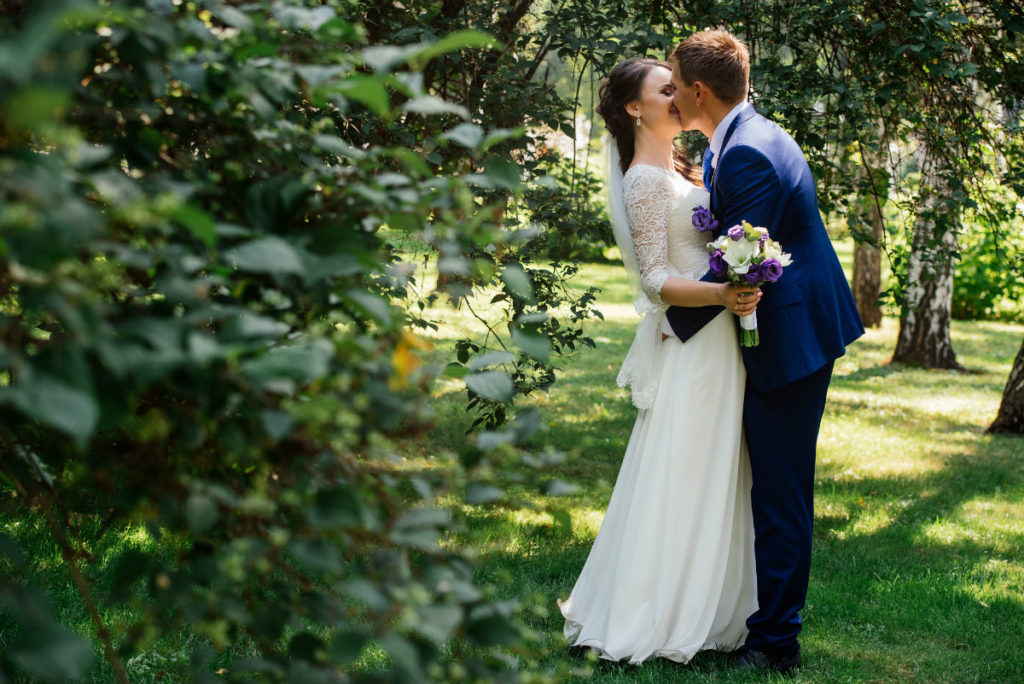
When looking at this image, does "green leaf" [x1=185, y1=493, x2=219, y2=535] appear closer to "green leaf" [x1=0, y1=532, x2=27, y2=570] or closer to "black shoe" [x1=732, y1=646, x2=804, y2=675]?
"green leaf" [x1=0, y1=532, x2=27, y2=570]

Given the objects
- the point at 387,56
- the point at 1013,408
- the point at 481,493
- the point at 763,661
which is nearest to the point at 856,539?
the point at 763,661

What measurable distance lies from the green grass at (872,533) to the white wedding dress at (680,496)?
0.15 meters

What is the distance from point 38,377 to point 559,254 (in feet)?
11.2

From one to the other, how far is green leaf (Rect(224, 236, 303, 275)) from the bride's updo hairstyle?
2.68 m

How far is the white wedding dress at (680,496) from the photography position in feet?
10.6

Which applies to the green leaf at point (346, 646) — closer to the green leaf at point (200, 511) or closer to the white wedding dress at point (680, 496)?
the green leaf at point (200, 511)

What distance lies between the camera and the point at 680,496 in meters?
3.26

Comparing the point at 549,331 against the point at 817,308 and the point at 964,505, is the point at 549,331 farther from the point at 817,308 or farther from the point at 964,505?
the point at 964,505

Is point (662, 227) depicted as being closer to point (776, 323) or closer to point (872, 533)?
point (776, 323)

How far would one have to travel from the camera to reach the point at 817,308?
3139 mm

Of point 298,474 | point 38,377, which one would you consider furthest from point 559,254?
point 38,377

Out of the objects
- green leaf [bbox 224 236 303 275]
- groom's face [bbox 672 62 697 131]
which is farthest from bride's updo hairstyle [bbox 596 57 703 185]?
green leaf [bbox 224 236 303 275]

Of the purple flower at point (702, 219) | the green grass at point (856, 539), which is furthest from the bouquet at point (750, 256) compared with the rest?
the green grass at point (856, 539)

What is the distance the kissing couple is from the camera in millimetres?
3115
